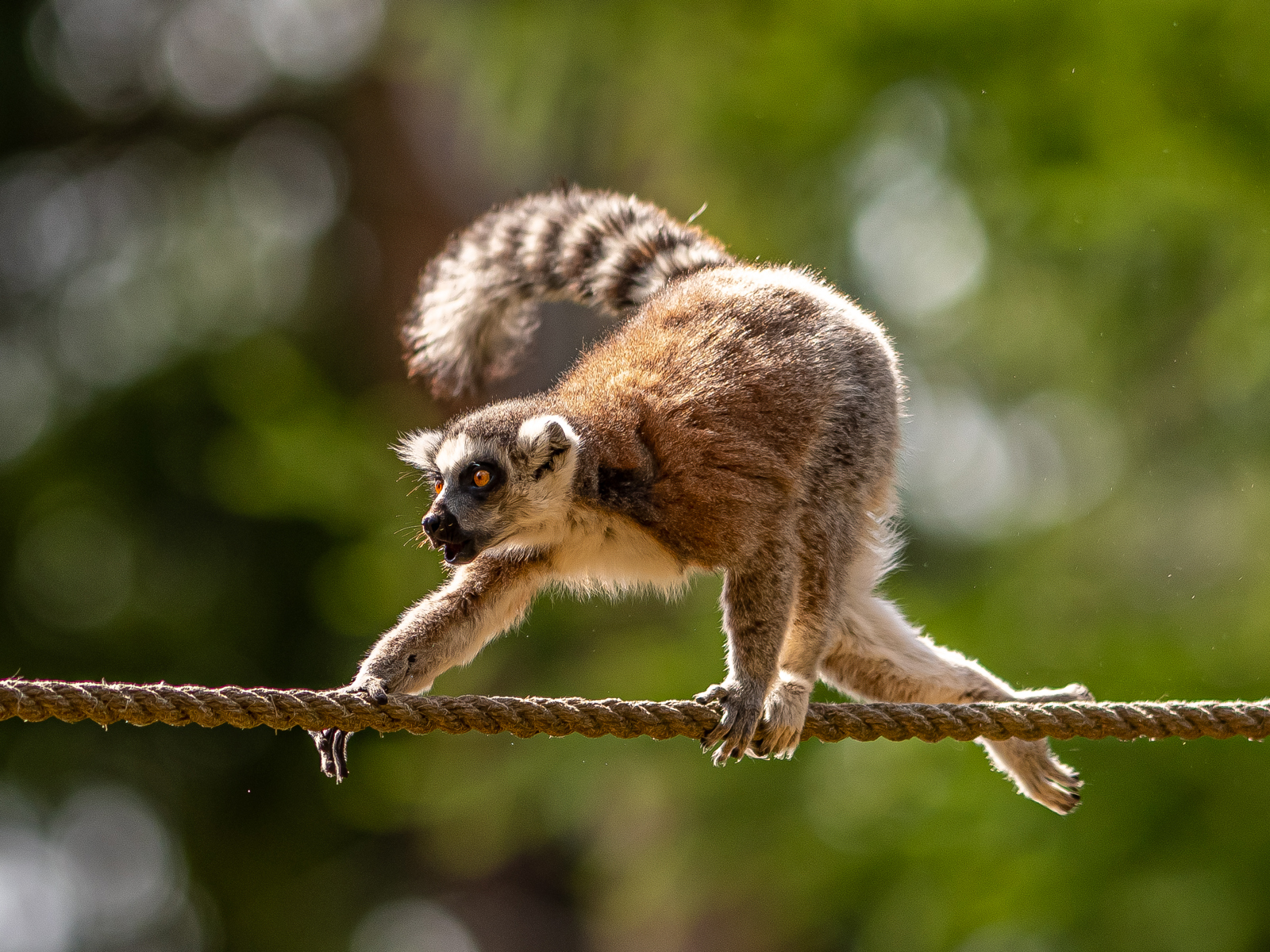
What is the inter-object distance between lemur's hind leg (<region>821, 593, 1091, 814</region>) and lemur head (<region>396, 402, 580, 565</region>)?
1.19m

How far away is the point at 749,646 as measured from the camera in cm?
419

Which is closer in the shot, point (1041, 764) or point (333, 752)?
point (333, 752)

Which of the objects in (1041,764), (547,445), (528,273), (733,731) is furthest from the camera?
(528,273)

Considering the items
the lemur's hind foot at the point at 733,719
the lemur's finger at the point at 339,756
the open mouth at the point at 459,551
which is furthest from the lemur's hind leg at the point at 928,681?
the lemur's finger at the point at 339,756

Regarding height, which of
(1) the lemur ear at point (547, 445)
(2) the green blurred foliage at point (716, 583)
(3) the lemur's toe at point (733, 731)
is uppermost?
(1) the lemur ear at point (547, 445)

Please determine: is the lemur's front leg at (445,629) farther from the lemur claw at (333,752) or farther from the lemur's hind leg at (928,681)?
the lemur's hind leg at (928,681)

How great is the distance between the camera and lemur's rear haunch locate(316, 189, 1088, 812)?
4281 mm

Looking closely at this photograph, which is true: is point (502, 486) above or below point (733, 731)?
above

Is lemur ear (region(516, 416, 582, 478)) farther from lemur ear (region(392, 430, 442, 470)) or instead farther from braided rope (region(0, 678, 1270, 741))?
braided rope (region(0, 678, 1270, 741))

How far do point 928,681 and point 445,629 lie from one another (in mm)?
1713

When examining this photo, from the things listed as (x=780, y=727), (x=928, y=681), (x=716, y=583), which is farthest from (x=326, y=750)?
(x=716, y=583)

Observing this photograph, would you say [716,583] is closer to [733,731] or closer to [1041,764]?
[1041,764]

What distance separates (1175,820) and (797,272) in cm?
420

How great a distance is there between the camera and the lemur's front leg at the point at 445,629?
420cm
